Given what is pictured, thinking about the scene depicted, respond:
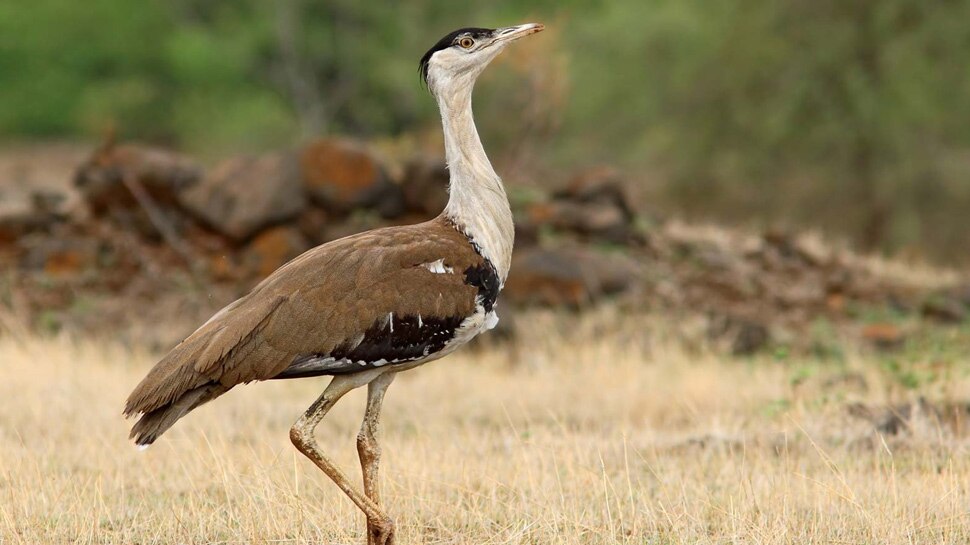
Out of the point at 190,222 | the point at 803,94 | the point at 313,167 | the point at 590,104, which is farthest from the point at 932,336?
the point at 590,104

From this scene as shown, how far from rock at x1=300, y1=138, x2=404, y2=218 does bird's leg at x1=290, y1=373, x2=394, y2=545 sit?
814cm

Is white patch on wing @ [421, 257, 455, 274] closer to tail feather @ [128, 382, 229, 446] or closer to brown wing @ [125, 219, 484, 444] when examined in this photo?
brown wing @ [125, 219, 484, 444]

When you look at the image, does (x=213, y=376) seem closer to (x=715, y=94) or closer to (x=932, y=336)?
(x=932, y=336)

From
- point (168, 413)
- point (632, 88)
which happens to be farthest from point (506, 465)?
point (632, 88)

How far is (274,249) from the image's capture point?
42.2 ft

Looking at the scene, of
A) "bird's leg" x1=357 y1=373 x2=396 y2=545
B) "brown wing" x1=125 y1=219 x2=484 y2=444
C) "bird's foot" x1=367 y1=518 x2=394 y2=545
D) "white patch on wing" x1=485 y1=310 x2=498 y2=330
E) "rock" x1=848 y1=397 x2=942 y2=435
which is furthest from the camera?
"rock" x1=848 y1=397 x2=942 y2=435

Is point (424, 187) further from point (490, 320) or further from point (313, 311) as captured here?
point (313, 311)

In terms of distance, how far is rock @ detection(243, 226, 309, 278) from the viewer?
506 inches

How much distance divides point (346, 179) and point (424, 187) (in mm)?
830

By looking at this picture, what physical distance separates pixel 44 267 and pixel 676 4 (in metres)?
18.8

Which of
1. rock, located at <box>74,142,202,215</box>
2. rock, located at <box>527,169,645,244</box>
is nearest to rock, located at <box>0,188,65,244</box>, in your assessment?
rock, located at <box>74,142,202,215</box>

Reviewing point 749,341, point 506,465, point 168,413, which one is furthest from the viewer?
point 749,341

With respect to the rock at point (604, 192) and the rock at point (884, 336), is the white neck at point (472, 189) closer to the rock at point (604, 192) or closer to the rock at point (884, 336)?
the rock at point (884, 336)

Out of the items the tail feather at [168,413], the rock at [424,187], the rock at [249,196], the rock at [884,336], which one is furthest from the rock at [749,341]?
the tail feather at [168,413]
